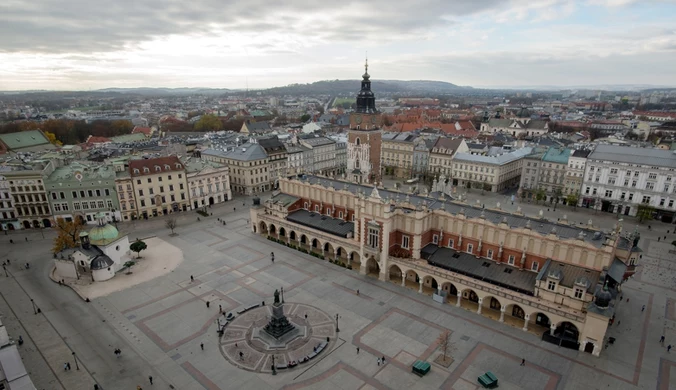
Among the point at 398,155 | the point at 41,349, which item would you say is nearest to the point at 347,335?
the point at 41,349

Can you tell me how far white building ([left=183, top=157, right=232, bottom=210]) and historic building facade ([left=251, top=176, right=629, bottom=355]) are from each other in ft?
127

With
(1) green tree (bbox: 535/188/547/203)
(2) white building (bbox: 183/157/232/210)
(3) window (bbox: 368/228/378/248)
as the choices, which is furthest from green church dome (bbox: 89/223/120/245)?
(1) green tree (bbox: 535/188/547/203)

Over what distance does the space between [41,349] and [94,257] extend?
19.6 metres

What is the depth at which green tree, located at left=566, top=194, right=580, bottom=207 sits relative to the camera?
99938mm

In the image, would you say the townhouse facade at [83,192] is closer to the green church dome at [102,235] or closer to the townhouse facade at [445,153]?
the green church dome at [102,235]

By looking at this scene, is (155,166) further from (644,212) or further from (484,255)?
(644,212)

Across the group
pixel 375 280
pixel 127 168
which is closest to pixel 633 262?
pixel 375 280

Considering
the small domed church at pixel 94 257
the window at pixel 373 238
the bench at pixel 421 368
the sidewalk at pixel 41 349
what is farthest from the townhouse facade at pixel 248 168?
the bench at pixel 421 368

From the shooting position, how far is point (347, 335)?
48156mm

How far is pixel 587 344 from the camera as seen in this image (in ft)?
148

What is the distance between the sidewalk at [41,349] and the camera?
4062 centimetres

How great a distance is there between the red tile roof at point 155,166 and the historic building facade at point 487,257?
135 ft

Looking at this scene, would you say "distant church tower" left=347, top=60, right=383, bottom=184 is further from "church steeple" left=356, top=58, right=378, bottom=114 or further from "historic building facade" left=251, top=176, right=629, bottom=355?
"historic building facade" left=251, top=176, right=629, bottom=355

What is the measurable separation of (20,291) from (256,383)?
45.9m
